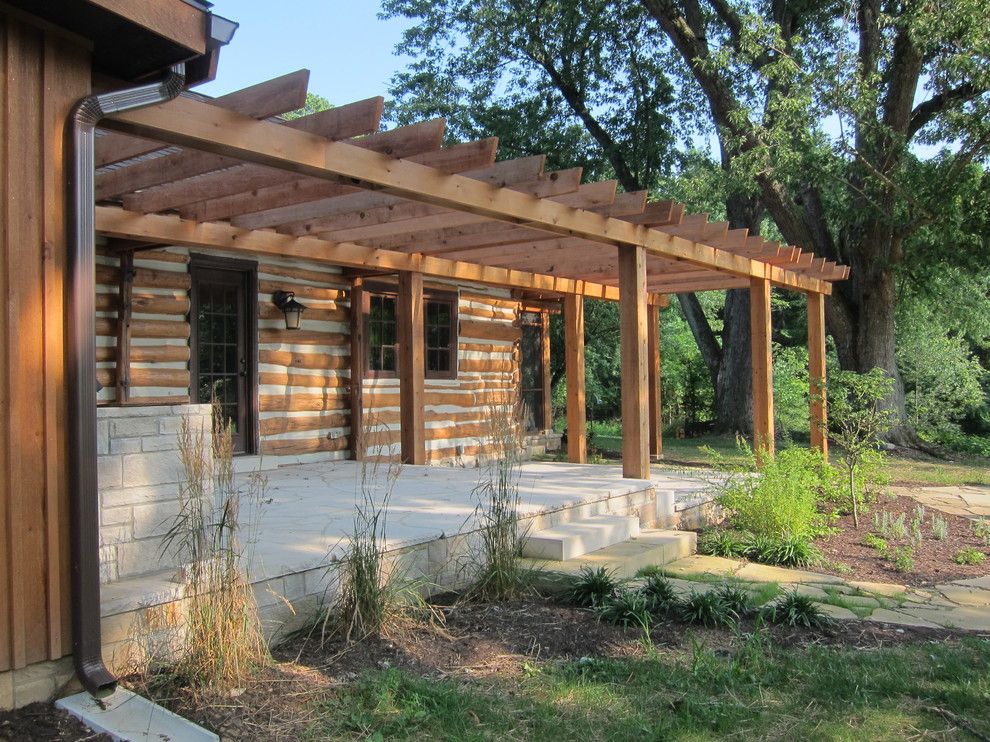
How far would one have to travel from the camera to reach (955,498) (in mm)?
8578

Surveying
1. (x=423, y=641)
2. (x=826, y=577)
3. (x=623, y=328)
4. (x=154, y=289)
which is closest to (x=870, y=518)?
(x=826, y=577)

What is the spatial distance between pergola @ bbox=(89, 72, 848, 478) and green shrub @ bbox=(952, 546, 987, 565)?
238 centimetres

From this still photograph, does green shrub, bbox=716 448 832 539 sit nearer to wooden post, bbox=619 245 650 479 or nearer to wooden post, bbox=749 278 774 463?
wooden post, bbox=619 245 650 479

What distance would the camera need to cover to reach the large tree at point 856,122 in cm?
1106

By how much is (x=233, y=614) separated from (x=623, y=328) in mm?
4735

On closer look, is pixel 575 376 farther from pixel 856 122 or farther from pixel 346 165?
pixel 346 165

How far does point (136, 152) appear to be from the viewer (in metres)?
4.25

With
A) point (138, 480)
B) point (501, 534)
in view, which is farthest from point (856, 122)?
point (138, 480)

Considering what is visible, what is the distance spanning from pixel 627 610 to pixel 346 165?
264 centimetres

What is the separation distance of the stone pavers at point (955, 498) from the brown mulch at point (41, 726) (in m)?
7.51

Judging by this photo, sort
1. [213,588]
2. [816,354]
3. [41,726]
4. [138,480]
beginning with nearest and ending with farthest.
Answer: [41,726] < [213,588] < [138,480] < [816,354]

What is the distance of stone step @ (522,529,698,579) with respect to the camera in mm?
4801

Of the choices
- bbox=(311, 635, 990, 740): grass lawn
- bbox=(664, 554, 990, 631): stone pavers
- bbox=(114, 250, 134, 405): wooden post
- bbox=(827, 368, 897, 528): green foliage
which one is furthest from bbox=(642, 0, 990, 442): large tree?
bbox=(311, 635, 990, 740): grass lawn

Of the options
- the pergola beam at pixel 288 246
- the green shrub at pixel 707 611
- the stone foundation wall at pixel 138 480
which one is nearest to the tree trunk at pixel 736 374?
the pergola beam at pixel 288 246
